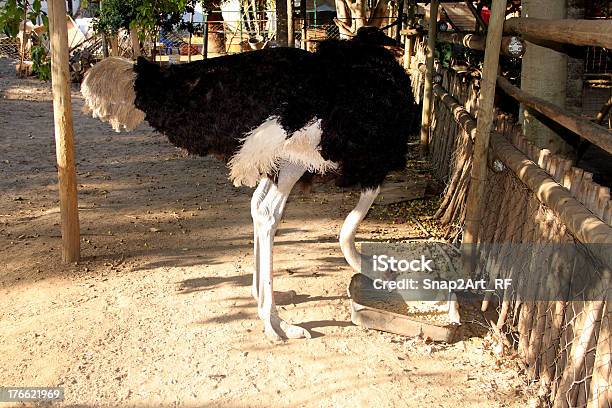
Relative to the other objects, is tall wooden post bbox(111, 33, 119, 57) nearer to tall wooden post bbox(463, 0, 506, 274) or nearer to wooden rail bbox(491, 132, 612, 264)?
tall wooden post bbox(463, 0, 506, 274)

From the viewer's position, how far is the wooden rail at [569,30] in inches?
91.1

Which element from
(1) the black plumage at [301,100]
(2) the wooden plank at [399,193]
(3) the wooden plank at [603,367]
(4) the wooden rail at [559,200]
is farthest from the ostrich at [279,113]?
(2) the wooden plank at [399,193]

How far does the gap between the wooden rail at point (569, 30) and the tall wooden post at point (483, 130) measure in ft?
0.47

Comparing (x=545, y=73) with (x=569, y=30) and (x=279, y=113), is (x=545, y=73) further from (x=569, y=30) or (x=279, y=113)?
(x=279, y=113)

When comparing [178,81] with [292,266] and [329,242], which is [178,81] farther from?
[329,242]

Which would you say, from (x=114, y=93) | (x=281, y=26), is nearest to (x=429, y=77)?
(x=281, y=26)

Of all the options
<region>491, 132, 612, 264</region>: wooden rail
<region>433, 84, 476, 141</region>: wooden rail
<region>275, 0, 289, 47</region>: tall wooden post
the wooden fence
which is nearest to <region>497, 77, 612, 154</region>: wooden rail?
the wooden fence

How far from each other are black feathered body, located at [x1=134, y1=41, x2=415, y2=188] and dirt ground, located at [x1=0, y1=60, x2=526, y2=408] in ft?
2.92

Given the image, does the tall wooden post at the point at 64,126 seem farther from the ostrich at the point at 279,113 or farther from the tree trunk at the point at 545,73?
the tree trunk at the point at 545,73

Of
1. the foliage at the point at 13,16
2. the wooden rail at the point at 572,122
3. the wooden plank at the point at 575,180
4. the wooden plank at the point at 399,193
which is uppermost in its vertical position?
the foliage at the point at 13,16

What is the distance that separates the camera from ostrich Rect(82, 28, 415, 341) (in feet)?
9.84

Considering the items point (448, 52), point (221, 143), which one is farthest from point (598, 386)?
point (448, 52)

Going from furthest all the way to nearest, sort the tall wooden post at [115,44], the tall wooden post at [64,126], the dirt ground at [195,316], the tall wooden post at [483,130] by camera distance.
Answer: the tall wooden post at [115,44] < the tall wooden post at [64,126] < the tall wooden post at [483,130] < the dirt ground at [195,316]

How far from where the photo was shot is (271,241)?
10.6 ft
